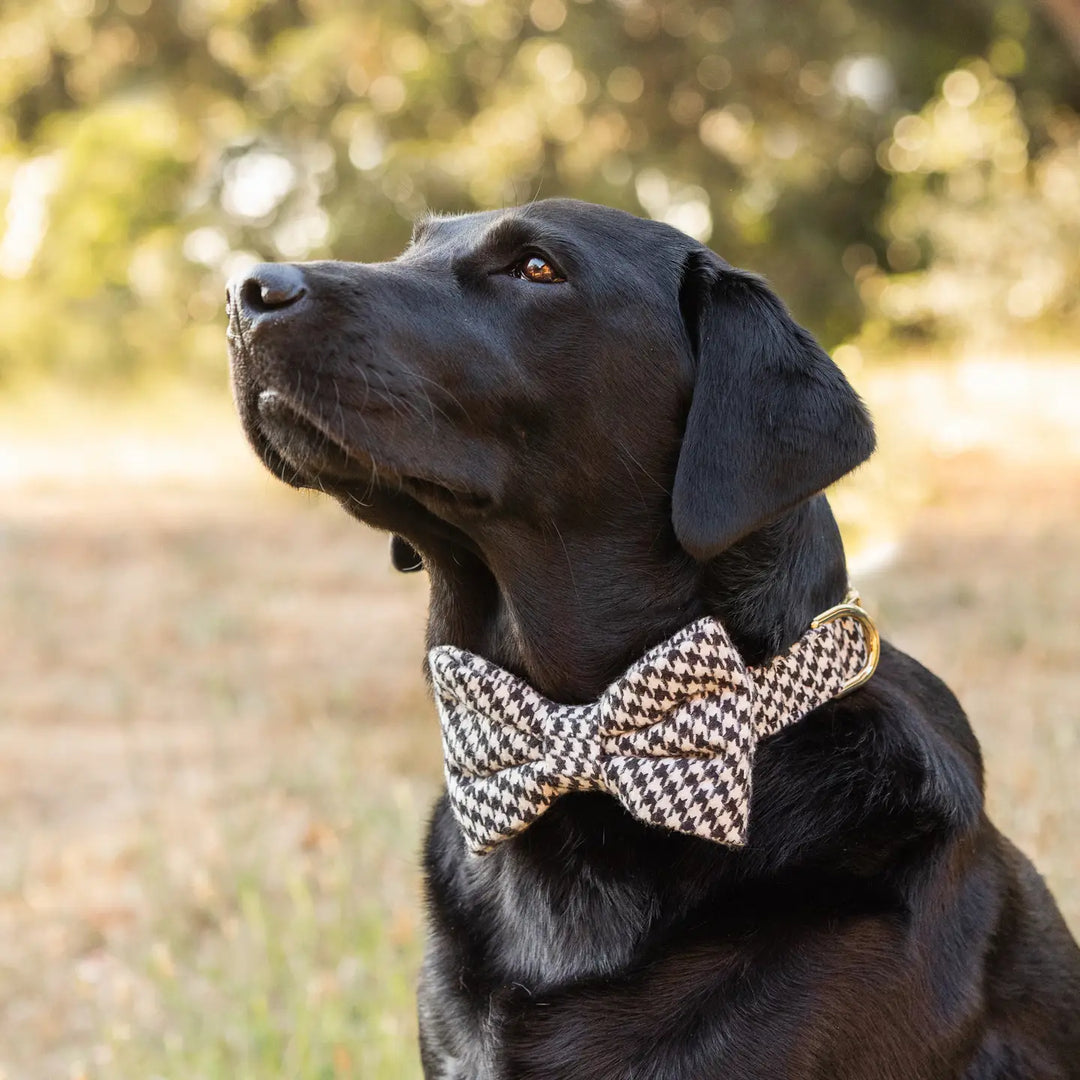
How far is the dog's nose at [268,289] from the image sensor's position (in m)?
2.10

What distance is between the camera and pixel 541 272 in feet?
7.54

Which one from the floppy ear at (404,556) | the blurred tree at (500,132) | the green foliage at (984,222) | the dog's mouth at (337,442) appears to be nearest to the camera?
the dog's mouth at (337,442)

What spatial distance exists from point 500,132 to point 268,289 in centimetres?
660

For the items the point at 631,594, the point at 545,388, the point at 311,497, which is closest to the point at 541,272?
the point at 545,388

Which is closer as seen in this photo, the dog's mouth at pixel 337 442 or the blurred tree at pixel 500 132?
the dog's mouth at pixel 337 442

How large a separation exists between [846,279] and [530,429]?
698 centimetres

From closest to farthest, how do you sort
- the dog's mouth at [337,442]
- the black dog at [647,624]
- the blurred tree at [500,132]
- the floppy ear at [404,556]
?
the black dog at [647,624], the dog's mouth at [337,442], the floppy ear at [404,556], the blurred tree at [500,132]

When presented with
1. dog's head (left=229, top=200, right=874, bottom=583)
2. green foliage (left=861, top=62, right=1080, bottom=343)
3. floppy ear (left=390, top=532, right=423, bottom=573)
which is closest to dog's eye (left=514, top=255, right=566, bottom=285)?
dog's head (left=229, top=200, right=874, bottom=583)

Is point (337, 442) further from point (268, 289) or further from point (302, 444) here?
point (268, 289)

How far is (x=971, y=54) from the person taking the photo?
12219 millimetres

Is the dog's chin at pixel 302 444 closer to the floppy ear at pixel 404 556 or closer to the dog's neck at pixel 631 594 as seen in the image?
the dog's neck at pixel 631 594

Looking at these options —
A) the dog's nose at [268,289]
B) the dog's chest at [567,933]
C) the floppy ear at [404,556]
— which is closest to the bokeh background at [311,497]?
the dog's chest at [567,933]

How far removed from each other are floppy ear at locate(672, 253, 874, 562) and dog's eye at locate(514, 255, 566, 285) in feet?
0.86

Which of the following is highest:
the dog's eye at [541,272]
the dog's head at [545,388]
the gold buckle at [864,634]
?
the dog's eye at [541,272]
